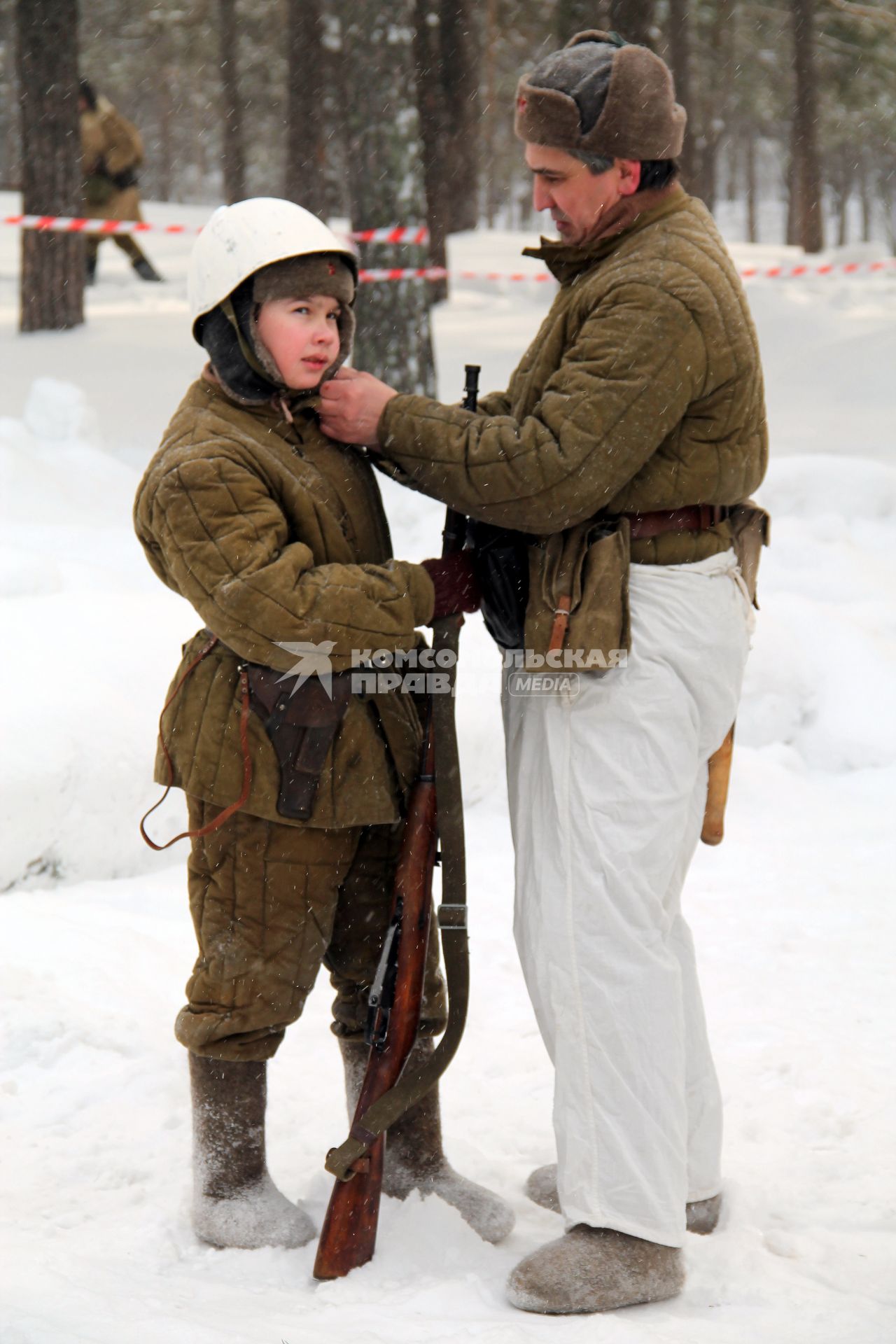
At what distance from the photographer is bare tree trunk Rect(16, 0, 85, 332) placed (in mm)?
10469

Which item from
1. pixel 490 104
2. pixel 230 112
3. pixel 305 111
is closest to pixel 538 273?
pixel 305 111

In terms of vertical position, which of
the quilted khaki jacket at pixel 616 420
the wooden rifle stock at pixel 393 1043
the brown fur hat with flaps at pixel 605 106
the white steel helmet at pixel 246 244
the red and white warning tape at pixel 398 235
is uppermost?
the red and white warning tape at pixel 398 235

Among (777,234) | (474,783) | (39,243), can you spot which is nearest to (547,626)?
(474,783)

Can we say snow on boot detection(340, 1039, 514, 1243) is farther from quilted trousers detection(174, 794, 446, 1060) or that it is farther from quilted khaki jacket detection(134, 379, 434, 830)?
quilted khaki jacket detection(134, 379, 434, 830)

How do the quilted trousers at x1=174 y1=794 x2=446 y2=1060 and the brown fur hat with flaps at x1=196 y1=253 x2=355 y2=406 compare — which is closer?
the brown fur hat with flaps at x1=196 y1=253 x2=355 y2=406

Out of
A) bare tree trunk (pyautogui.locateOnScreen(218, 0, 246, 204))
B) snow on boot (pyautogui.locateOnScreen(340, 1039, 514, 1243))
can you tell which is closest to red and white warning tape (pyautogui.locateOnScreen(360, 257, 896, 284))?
bare tree trunk (pyautogui.locateOnScreen(218, 0, 246, 204))

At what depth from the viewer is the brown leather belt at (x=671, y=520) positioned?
2623 millimetres

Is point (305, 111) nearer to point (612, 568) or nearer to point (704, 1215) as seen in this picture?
point (612, 568)

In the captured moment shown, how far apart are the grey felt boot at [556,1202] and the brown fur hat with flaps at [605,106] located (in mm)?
2017

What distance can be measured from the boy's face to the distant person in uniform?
11.9 metres

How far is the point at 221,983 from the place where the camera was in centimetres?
265

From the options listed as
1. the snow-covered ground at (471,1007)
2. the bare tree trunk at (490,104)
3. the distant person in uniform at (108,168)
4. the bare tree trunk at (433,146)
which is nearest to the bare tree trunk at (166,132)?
the bare tree trunk at (490,104)

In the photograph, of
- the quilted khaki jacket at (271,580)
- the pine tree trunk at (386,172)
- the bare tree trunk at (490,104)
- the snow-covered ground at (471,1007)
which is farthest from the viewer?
the bare tree trunk at (490,104)

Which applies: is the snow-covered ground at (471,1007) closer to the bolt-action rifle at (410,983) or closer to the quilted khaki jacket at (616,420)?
the bolt-action rifle at (410,983)
